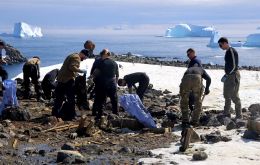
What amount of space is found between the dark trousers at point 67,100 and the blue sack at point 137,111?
1201mm

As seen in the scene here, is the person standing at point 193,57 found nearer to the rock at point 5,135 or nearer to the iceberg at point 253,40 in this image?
the rock at point 5,135

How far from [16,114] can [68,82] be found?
1.27 m

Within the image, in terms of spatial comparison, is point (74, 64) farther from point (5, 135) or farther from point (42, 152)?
point (42, 152)

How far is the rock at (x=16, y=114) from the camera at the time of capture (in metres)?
10.4

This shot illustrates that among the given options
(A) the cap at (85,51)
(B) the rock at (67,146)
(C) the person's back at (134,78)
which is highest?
(A) the cap at (85,51)

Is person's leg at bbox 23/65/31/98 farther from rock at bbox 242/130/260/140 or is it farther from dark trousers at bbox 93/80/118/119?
rock at bbox 242/130/260/140

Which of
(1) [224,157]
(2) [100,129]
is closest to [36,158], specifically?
(2) [100,129]

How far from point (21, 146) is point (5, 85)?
2.91 m

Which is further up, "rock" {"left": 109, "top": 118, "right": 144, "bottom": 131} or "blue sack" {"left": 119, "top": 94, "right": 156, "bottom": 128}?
"blue sack" {"left": 119, "top": 94, "right": 156, "bottom": 128}

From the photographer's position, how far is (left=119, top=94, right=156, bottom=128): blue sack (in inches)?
377

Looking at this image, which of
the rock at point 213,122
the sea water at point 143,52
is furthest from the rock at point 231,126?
the sea water at point 143,52

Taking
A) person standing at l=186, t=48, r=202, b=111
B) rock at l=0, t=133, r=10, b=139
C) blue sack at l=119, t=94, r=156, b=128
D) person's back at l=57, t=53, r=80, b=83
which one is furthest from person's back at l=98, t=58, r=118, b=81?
rock at l=0, t=133, r=10, b=139

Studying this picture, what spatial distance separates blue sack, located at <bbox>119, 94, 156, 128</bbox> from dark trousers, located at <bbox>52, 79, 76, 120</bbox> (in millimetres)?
1201

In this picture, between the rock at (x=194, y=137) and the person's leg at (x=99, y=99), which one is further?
the person's leg at (x=99, y=99)
